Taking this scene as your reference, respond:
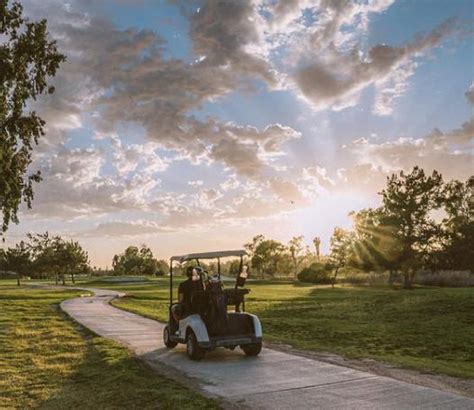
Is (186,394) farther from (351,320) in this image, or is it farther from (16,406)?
(351,320)

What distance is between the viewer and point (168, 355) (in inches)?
527

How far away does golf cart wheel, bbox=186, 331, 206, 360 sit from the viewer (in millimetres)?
12195

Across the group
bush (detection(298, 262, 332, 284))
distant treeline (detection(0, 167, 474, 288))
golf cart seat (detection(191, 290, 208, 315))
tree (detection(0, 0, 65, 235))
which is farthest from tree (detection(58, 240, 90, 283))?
golf cart seat (detection(191, 290, 208, 315))

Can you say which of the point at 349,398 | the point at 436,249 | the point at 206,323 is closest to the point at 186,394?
the point at 349,398

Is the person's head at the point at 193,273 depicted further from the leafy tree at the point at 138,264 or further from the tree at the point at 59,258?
the leafy tree at the point at 138,264

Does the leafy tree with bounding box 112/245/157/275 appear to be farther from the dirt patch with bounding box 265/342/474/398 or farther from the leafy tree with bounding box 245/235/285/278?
the dirt patch with bounding box 265/342/474/398

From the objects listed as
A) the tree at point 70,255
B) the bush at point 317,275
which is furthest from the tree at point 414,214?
the tree at point 70,255

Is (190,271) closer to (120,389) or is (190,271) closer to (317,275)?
(120,389)

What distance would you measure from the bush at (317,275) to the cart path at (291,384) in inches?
2768

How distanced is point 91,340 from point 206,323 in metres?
6.28

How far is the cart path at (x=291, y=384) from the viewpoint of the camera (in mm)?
7863

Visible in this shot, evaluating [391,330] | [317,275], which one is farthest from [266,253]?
[391,330]

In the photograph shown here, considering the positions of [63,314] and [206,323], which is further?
[63,314]

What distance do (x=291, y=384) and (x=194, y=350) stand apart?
359 cm
